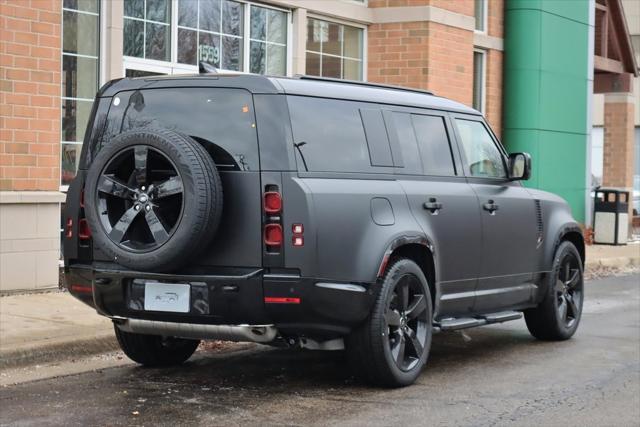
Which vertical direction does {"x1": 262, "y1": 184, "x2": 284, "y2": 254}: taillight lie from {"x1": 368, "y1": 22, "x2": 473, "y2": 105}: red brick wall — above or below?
below

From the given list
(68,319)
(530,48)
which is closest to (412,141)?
(68,319)

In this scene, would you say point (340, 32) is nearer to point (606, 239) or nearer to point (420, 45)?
point (420, 45)

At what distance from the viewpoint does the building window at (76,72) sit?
12078 mm

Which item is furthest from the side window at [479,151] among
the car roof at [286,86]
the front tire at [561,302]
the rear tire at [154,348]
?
the rear tire at [154,348]

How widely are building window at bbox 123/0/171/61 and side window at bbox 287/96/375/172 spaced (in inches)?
243

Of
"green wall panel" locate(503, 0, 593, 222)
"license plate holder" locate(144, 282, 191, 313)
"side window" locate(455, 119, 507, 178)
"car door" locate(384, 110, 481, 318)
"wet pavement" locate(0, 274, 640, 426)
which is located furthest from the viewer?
"green wall panel" locate(503, 0, 593, 222)

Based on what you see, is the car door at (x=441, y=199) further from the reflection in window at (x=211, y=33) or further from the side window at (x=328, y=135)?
the reflection in window at (x=211, y=33)

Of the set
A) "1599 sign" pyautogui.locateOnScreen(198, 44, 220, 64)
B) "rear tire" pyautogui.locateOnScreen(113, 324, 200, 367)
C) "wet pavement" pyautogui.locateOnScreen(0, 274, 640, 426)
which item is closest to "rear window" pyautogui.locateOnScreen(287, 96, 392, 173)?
"wet pavement" pyautogui.locateOnScreen(0, 274, 640, 426)

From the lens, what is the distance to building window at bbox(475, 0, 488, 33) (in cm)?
1939

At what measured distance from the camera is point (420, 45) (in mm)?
16781

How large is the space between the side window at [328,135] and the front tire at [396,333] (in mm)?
756

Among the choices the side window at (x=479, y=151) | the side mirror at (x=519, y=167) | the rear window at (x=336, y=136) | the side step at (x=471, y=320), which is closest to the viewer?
the rear window at (x=336, y=136)

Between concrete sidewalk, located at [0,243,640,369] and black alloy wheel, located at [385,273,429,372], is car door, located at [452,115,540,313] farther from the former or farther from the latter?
concrete sidewalk, located at [0,243,640,369]

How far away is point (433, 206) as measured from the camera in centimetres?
769
